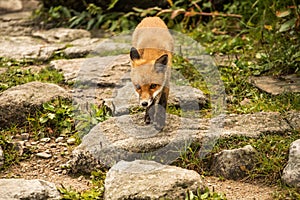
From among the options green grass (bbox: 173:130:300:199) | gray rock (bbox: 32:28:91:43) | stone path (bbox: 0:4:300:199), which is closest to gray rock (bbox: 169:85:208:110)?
stone path (bbox: 0:4:300:199)

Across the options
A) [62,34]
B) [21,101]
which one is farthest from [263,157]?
[62,34]

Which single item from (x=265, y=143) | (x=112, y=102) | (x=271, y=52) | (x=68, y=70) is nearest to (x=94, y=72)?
(x=68, y=70)

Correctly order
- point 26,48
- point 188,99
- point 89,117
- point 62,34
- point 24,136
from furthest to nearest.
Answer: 1. point 62,34
2. point 26,48
3. point 188,99
4. point 89,117
5. point 24,136

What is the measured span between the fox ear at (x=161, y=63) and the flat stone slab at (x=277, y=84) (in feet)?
4.92

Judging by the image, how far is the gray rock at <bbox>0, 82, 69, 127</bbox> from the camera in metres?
5.84

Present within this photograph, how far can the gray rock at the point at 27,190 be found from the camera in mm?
4203

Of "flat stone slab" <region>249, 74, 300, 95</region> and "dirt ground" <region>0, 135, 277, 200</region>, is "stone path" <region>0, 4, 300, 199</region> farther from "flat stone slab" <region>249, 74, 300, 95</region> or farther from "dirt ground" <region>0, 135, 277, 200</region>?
"flat stone slab" <region>249, 74, 300, 95</region>

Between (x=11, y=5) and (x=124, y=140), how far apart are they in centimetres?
690

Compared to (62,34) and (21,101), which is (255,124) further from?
(62,34)

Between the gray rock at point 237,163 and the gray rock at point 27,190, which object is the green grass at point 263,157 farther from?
the gray rock at point 27,190

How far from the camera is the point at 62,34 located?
9117 millimetres

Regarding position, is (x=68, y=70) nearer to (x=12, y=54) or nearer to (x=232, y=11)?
(x=12, y=54)

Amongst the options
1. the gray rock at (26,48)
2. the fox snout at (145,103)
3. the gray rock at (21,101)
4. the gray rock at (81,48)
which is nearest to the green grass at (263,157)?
the fox snout at (145,103)

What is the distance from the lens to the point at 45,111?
19.5 ft
